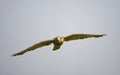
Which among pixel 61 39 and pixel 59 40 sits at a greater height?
pixel 61 39

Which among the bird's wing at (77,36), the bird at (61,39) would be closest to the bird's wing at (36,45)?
the bird at (61,39)

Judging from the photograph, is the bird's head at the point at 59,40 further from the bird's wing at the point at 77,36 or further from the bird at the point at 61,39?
the bird's wing at the point at 77,36

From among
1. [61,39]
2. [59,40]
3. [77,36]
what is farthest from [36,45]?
[77,36]

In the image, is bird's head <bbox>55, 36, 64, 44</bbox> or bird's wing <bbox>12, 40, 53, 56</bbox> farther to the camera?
bird's head <bbox>55, 36, 64, 44</bbox>

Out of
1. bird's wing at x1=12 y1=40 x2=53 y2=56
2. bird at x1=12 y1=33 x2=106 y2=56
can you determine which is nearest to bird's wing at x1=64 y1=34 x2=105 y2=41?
bird at x1=12 y1=33 x2=106 y2=56

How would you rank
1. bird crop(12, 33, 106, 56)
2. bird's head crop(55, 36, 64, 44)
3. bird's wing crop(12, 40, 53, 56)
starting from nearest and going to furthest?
1. bird's wing crop(12, 40, 53, 56)
2. bird crop(12, 33, 106, 56)
3. bird's head crop(55, 36, 64, 44)

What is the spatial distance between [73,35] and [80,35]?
0.50m

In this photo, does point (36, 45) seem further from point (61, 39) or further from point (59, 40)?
point (61, 39)

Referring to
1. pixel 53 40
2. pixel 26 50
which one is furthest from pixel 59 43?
pixel 26 50

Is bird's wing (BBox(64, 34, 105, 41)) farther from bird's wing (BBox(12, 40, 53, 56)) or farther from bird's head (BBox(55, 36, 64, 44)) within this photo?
bird's wing (BBox(12, 40, 53, 56))

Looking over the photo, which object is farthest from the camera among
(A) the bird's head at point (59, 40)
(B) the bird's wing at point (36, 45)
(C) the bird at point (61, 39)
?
(A) the bird's head at point (59, 40)

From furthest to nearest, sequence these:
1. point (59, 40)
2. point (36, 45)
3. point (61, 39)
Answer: point (61, 39) → point (59, 40) → point (36, 45)

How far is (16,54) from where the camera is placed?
28062 mm

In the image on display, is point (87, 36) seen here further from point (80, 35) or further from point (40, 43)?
point (40, 43)
